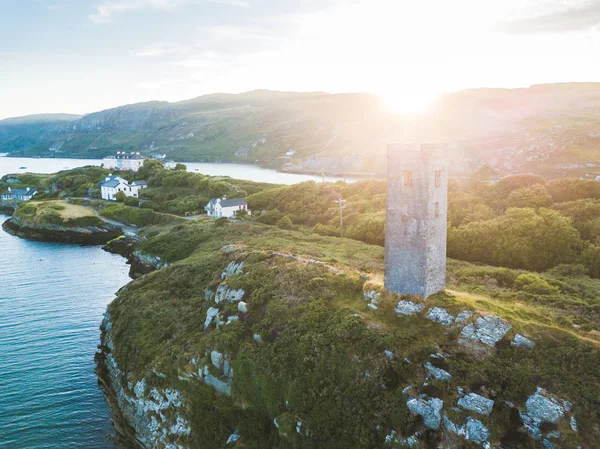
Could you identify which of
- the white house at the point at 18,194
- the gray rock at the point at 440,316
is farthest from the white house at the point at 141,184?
the gray rock at the point at 440,316

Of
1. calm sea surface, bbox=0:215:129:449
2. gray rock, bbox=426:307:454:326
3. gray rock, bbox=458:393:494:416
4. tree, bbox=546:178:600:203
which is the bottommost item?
calm sea surface, bbox=0:215:129:449

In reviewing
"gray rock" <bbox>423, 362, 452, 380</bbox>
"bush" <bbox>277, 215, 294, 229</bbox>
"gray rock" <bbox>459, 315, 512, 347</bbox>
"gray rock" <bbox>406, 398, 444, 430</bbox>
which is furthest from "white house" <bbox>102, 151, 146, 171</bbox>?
"gray rock" <bbox>406, 398, 444, 430</bbox>

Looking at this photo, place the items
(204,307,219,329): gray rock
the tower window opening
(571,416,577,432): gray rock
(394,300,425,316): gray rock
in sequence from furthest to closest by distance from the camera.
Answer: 1. (204,307,219,329): gray rock
2. the tower window opening
3. (394,300,425,316): gray rock
4. (571,416,577,432): gray rock

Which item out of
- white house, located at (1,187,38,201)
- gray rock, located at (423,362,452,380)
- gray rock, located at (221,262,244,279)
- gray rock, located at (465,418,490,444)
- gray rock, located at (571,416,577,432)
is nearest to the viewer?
gray rock, located at (571,416,577,432)

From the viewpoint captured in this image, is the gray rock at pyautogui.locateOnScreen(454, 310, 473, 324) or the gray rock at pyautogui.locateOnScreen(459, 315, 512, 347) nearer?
the gray rock at pyautogui.locateOnScreen(459, 315, 512, 347)

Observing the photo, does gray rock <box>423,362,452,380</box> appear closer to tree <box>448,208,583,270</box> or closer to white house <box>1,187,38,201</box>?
tree <box>448,208,583,270</box>

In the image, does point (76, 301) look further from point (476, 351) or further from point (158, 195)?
point (158, 195)

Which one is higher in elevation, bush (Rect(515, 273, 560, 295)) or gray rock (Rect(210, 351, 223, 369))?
bush (Rect(515, 273, 560, 295))

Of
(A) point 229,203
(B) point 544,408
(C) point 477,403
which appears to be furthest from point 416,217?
(A) point 229,203
